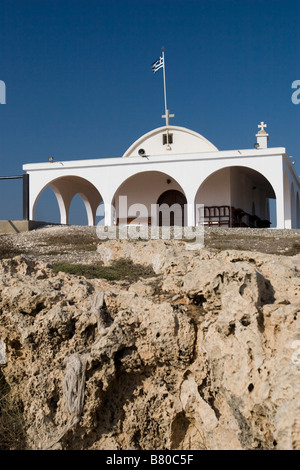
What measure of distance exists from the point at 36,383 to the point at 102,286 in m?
1.21

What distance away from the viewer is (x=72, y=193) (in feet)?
86.3

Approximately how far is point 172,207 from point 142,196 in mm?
1499

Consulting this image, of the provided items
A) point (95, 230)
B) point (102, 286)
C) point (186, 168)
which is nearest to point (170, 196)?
point (186, 168)

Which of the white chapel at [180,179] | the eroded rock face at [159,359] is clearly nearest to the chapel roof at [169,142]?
the white chapel at [180,179]

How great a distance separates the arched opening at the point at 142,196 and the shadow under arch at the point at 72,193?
7.58 ft

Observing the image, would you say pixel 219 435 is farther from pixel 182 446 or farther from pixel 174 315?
pixel 174 315

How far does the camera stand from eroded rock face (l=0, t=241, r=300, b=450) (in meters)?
3.47

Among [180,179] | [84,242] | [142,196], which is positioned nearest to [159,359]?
[84,242]

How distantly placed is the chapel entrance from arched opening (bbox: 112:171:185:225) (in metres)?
0.26

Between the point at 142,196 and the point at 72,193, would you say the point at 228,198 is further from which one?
the point at 72,193

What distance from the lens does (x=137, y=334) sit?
3961mm

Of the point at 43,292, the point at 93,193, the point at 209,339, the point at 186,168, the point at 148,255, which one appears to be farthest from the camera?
the point at 93,193

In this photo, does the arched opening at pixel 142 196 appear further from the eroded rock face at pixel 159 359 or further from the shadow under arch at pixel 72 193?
the eroded rock face at pixel 159 359
